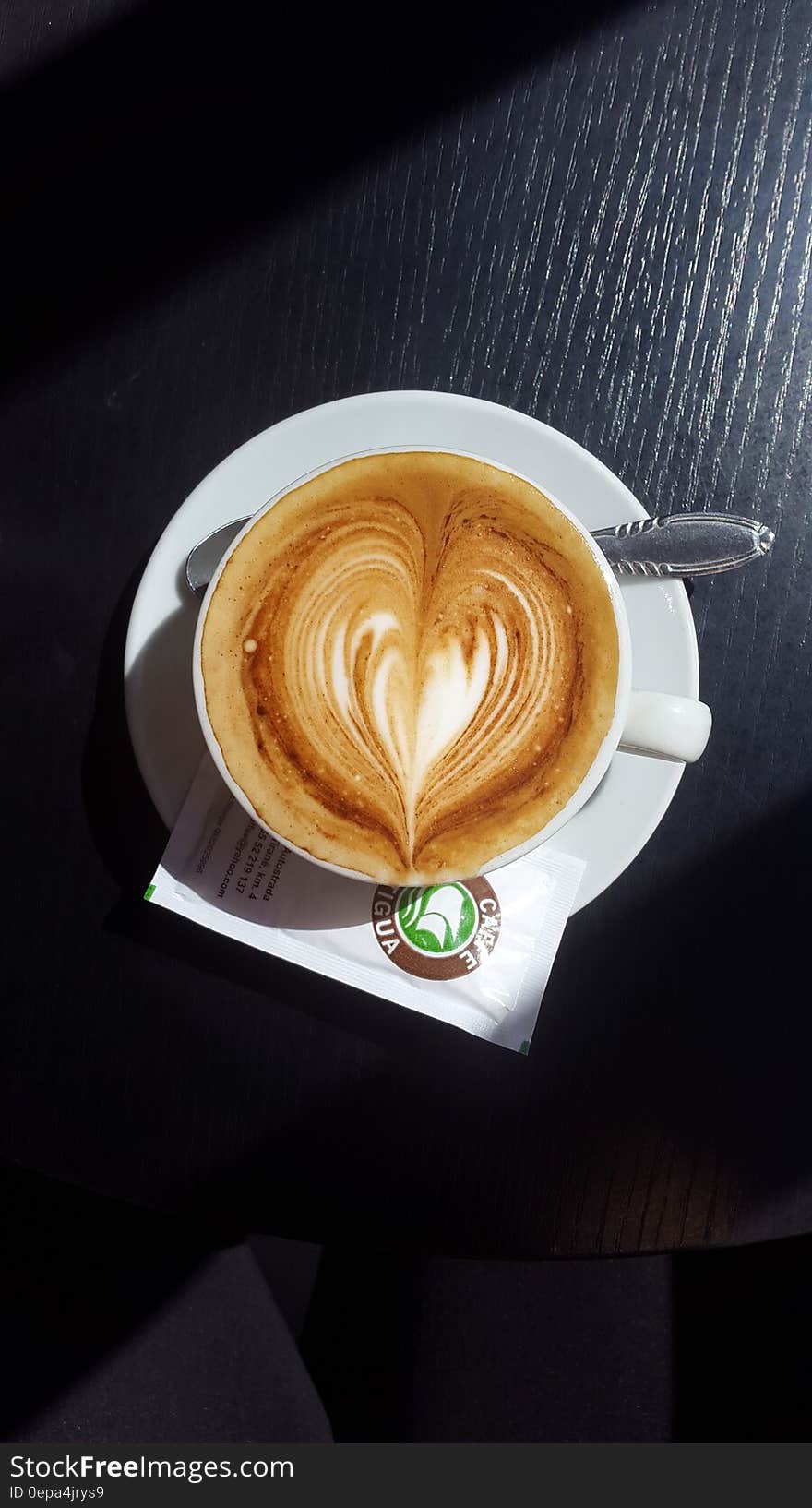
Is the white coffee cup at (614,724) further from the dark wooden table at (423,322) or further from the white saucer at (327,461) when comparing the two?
the dark wooden table at (423,322)

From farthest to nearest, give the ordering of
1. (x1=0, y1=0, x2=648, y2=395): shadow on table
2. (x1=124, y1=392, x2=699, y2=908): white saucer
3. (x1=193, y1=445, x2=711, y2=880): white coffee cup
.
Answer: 1. (x1=0, y1=0, x2=648, y2=395): shadow on table
2. (x1=124, y1=392, x2=699, y2=908): white saucer
3. (x1=193, y1=445, x2=711, y2=880): white coffee cup

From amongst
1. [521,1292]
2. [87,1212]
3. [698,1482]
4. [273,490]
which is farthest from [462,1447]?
[273,490]

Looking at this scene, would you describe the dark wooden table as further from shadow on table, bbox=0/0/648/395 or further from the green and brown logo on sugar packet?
the green and brown logo on sugar packet

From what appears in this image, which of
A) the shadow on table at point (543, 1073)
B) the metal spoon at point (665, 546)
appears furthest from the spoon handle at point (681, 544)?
the shadow on table at point (543, 1073)

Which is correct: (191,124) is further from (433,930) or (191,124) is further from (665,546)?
(433,930)

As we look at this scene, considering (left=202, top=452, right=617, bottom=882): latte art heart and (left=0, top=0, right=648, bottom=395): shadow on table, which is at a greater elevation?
(left=0, top=0, right=648, bottom=395): shadow on table

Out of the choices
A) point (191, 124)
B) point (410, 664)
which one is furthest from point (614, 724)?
point (191, 124)

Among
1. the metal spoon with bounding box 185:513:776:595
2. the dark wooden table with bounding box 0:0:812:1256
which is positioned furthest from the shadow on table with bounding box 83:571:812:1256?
the metal spoon with bounding box 185:513:776:595
